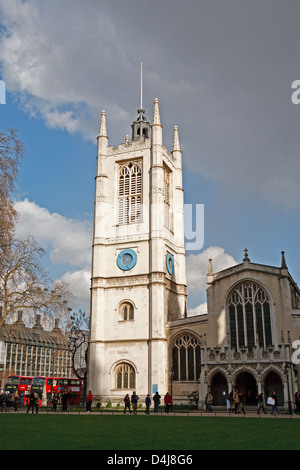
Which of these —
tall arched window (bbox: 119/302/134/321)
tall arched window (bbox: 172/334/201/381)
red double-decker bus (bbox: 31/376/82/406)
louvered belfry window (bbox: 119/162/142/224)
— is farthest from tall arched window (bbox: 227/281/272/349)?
red double-decker bus (bbox: 31/376/82/406)

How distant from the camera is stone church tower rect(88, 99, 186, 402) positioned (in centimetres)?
4447

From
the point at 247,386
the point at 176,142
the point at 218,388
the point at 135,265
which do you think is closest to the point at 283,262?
the point at 247,386

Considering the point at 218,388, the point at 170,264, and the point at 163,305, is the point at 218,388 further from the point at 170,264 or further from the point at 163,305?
the point at 170,264

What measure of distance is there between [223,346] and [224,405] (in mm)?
4642

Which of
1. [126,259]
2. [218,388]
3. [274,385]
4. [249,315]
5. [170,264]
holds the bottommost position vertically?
[218,388]

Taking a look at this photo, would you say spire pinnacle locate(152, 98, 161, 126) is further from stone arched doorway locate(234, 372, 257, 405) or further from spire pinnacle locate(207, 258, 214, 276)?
stone arched doorway locate(234, 372, 257, 405)

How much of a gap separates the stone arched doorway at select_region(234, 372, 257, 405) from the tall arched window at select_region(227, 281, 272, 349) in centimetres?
237

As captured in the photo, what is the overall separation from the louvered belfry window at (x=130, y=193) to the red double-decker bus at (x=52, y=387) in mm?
17748

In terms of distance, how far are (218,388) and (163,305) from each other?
9.28 meters

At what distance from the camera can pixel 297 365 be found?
3656 centimetres

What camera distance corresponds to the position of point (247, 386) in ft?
127

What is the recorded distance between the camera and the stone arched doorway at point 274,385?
36562 millimetres

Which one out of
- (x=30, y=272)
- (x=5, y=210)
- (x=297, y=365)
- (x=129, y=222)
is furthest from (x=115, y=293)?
(x=5, y=210)

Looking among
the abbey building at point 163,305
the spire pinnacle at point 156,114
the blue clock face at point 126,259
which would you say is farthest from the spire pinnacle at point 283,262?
the spire pinnacle at point 156,114
